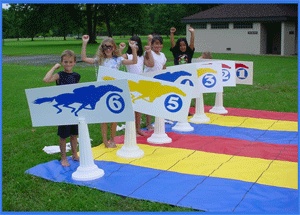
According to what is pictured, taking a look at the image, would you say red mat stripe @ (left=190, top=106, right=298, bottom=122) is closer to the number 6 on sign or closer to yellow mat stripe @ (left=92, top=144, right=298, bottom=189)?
yellow mat stripe @ (left=92, top=144, right=298, bottom=189)

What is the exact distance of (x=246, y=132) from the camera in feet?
23.6

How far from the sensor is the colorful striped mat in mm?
4332

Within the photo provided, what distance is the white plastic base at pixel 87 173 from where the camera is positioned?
4973mm

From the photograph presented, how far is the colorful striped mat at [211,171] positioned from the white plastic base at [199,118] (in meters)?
0.64

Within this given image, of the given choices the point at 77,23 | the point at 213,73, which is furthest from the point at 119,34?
the point at 213,73

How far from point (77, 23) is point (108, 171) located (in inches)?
1871

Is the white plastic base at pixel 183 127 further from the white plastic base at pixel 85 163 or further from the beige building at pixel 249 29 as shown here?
the beige building at pixel 249 29

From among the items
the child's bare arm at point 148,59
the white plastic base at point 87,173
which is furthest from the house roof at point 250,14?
the white plastic base at point 87,173

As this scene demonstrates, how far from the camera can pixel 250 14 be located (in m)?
31.0

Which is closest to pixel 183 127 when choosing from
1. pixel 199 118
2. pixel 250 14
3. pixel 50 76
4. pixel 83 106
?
pixel 199 118

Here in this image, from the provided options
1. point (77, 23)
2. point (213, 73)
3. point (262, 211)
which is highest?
point (77, 23)

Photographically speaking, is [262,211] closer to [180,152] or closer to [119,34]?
[180,152]

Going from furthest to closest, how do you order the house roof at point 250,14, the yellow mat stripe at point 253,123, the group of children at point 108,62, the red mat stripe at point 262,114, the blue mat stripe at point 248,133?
the house roof at point 250,14 → the red mat stripe at point 262,114 → the yellow mat stripe at point 253,123 → the blue mat stripe at point 248,133 → the group of children at point 108,62

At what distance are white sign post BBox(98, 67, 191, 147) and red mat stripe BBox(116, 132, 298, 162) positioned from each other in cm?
91
